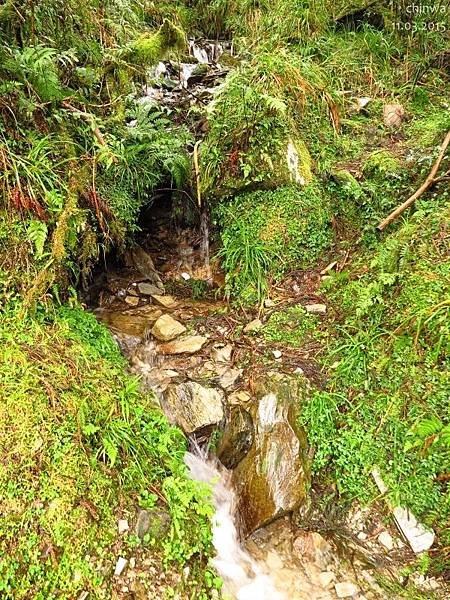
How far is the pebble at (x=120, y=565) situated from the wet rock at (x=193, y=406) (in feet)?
4.08

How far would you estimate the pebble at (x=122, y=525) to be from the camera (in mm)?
2535

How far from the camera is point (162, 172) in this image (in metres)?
4.93

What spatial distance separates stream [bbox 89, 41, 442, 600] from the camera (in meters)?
3.13

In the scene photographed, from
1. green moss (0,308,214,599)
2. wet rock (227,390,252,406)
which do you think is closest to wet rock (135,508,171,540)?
green moss (0,308,214,599)

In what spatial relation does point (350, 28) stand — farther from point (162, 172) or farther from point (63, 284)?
point (63, 284)

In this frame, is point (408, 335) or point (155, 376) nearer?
point (408, 335)

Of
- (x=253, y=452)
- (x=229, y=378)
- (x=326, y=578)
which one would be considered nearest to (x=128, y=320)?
(x=229, y=378)

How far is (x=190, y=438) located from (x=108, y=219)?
2.15m

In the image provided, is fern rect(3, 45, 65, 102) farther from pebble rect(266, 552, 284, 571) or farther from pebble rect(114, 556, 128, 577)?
pebble rect(266, 552, 284, 571)

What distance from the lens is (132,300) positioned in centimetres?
488

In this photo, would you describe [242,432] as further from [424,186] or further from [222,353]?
[424,186]

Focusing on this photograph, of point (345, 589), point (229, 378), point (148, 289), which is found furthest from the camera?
point (148, 289)

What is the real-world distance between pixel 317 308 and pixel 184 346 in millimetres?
1365

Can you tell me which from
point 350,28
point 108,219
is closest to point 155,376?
point 108,219
